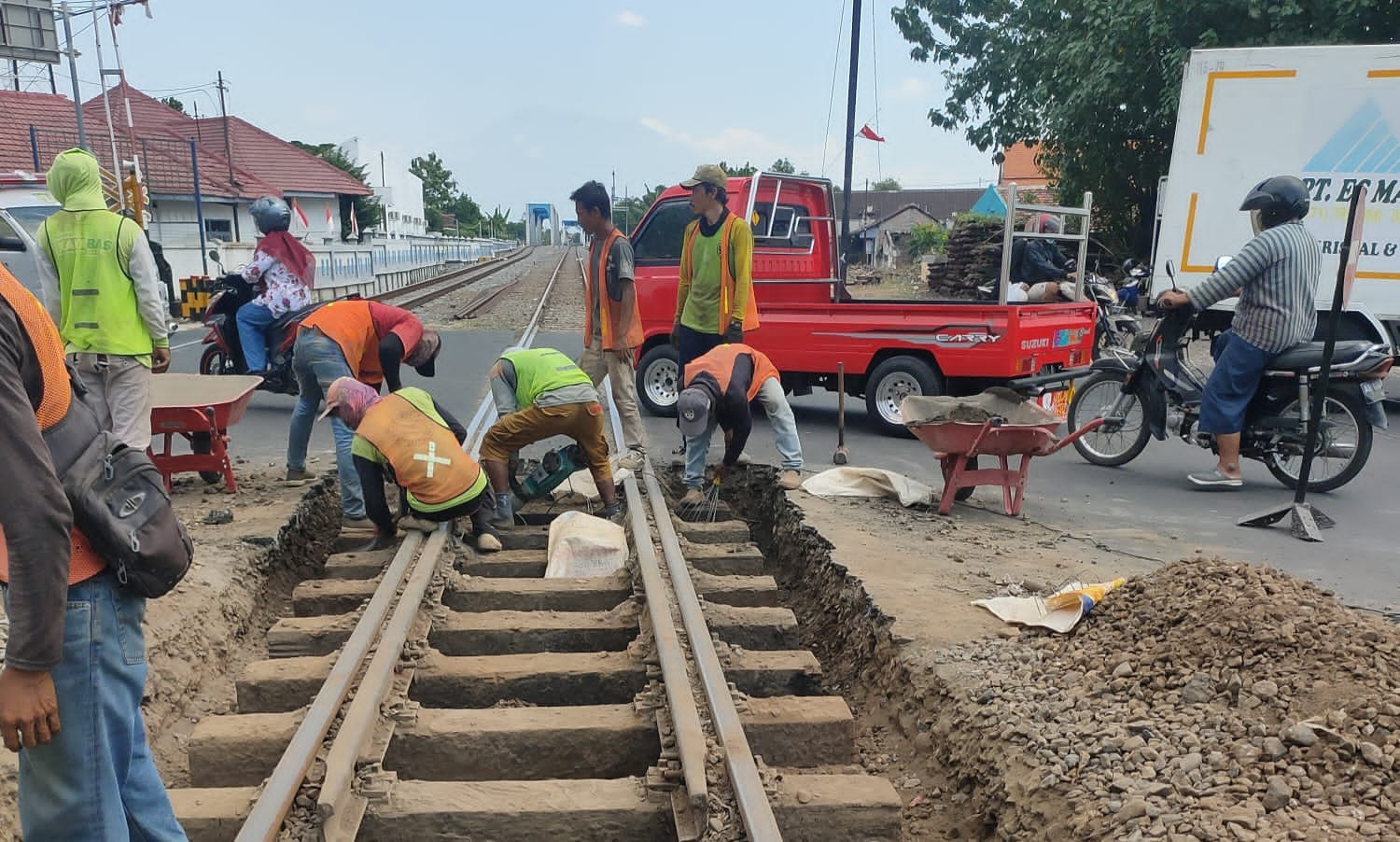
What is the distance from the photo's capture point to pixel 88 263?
4.88m

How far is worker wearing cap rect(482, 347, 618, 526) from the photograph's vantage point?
545 cm

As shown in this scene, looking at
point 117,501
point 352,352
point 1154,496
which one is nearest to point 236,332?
point 352,352

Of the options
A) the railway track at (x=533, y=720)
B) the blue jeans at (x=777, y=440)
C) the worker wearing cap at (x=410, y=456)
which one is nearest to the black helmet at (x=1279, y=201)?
the blue jeans at (x=777, y=440)

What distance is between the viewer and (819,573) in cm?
527

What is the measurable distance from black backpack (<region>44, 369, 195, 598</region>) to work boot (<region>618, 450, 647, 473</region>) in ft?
14.7

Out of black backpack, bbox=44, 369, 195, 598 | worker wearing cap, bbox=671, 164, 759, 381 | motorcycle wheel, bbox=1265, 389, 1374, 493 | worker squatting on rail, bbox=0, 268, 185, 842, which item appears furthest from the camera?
worker wearing cap, bbox=671, 164, 759, 381

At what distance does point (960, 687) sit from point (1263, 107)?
9552 millimetres

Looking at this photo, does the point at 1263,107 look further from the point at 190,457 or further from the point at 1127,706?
the point at 190,457

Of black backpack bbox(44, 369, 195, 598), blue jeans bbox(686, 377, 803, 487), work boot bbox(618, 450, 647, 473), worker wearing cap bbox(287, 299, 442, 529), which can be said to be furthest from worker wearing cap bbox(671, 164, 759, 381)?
black backpack bbox(44, 369, 195, 598)

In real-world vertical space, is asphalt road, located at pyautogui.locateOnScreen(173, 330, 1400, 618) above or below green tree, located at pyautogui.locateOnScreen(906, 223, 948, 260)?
below

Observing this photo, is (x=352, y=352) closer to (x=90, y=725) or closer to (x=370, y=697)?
(x=370, y=697)

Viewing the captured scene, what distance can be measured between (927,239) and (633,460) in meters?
34.8

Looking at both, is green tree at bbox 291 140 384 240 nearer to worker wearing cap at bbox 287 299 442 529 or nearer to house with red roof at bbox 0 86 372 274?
house with red roof at bbox 0 86 372 274

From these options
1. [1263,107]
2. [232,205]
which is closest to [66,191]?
[1263,107]
